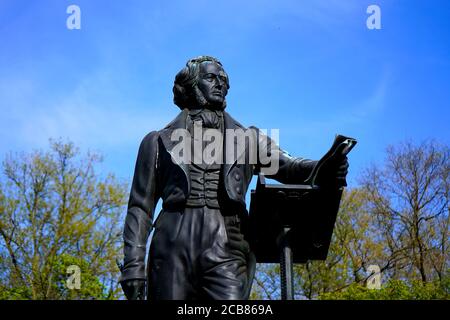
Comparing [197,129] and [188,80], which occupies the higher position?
[188,80]

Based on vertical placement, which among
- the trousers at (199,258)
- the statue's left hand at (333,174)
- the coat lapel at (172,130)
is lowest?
the trousers at (199,258)

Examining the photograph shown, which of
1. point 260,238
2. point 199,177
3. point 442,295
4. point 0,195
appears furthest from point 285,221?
point 0,195

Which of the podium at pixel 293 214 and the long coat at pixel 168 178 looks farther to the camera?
the long coat at pixel 168 178

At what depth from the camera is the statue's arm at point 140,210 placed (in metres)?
6.07

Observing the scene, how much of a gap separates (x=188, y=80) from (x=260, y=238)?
1.73 m

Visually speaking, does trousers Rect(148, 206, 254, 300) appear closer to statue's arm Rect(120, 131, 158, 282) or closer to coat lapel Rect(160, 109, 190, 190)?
statue's arm Rect(120, 131, 158, 282)

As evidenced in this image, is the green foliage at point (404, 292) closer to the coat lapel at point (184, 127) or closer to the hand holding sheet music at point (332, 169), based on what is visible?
the coat lapel at point (184, 127)

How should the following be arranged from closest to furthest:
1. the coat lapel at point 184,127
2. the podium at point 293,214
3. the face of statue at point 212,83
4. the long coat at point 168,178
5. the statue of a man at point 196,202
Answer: the podium at point 293,214 < the statue of a man at point 196,202 < the long coat at point 168,178 < the coat lapel at point 184,127 < the face of statue at point 212,83

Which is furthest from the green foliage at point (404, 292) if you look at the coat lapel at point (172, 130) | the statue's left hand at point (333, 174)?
the statue's left hand at point (333, 174)

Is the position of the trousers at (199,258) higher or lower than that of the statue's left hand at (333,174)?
lower

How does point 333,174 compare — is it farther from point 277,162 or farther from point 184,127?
point 184,127
